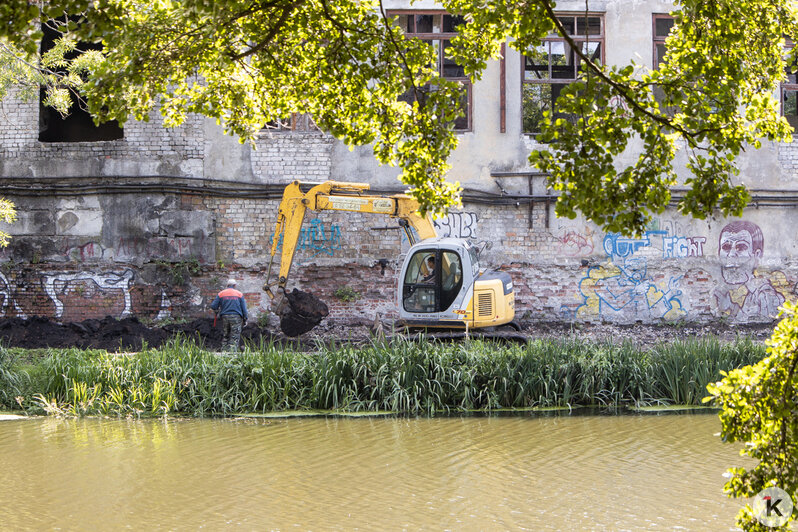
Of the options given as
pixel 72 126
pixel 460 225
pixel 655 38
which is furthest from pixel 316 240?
pixel 655 38

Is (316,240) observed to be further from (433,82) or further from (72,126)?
(433,82)

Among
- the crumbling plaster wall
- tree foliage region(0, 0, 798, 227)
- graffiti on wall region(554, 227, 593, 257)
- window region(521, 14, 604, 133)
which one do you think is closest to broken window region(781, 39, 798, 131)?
the crumbling plaster wall

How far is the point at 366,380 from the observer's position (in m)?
10.6

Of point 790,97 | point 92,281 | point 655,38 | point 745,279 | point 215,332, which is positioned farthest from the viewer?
point 790,97

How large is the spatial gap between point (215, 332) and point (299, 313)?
72.7 inches

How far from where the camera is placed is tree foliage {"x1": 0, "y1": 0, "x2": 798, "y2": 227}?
5109 mm

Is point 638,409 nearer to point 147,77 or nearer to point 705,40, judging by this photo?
point 705,40

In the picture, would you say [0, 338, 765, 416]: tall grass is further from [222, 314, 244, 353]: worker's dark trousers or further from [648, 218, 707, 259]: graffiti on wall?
[648, 218, 707, 259]: graffiti on wall

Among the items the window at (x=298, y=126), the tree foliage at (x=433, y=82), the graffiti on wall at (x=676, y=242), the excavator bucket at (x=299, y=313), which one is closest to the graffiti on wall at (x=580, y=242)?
the graffiti on wall at (x=676, y=242)

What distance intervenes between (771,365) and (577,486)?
4117 millimetres

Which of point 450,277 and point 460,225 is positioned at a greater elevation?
point 460,225

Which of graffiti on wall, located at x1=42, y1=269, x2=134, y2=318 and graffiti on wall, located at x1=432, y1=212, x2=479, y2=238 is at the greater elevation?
graffiti on wall, located at x1=432, y1=212, x2=479, y2=238

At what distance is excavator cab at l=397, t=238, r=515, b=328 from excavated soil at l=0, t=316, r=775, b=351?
1.36 metres

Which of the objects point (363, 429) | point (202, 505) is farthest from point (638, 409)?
point (202, 505)
